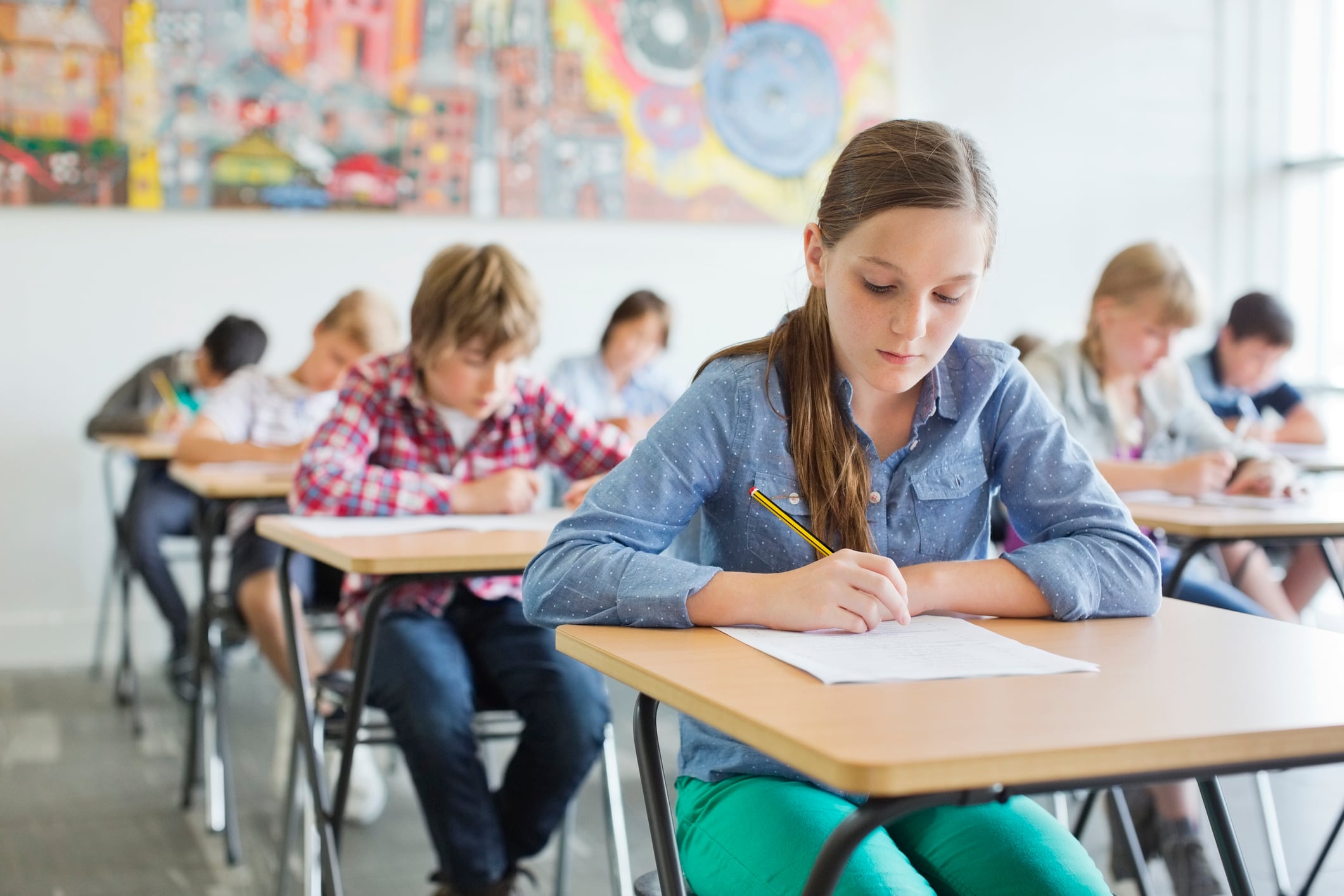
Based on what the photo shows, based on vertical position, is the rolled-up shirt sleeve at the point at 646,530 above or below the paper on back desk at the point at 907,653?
above

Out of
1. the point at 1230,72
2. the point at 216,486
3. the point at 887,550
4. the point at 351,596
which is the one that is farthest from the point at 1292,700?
the point at 1230,72

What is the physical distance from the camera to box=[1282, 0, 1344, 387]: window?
544cm

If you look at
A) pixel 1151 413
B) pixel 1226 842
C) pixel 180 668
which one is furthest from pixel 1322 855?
pixel 180 668

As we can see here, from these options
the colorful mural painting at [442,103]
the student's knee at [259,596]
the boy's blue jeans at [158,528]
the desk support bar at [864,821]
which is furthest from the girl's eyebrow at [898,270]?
the boy's blue jeans at [158,528]

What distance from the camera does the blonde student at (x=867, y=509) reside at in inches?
40.1

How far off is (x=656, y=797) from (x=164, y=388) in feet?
10.4

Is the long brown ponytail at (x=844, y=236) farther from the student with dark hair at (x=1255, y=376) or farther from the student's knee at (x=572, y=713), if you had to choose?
the student with dark hair at (x=1255, y=376)

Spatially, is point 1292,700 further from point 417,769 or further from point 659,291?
point 659,291

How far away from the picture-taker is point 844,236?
1205mm

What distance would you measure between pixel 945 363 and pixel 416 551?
0.64m

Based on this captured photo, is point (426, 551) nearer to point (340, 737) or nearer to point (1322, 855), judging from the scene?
point (340, 737)

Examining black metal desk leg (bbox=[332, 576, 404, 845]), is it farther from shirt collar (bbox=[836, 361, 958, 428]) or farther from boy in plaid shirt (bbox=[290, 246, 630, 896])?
shirt collar (bbox=[836, 361, 958, 428])

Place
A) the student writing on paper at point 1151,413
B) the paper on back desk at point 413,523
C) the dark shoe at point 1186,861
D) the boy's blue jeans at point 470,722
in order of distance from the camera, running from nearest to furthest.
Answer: the boy's blue jeans at point 470,722 → the paper on back desk at point 413,523 → the dark shoe at point 1186,861 → the student writing on paper at point 1151,413

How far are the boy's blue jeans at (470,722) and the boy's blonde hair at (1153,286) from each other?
1316 millimetres
